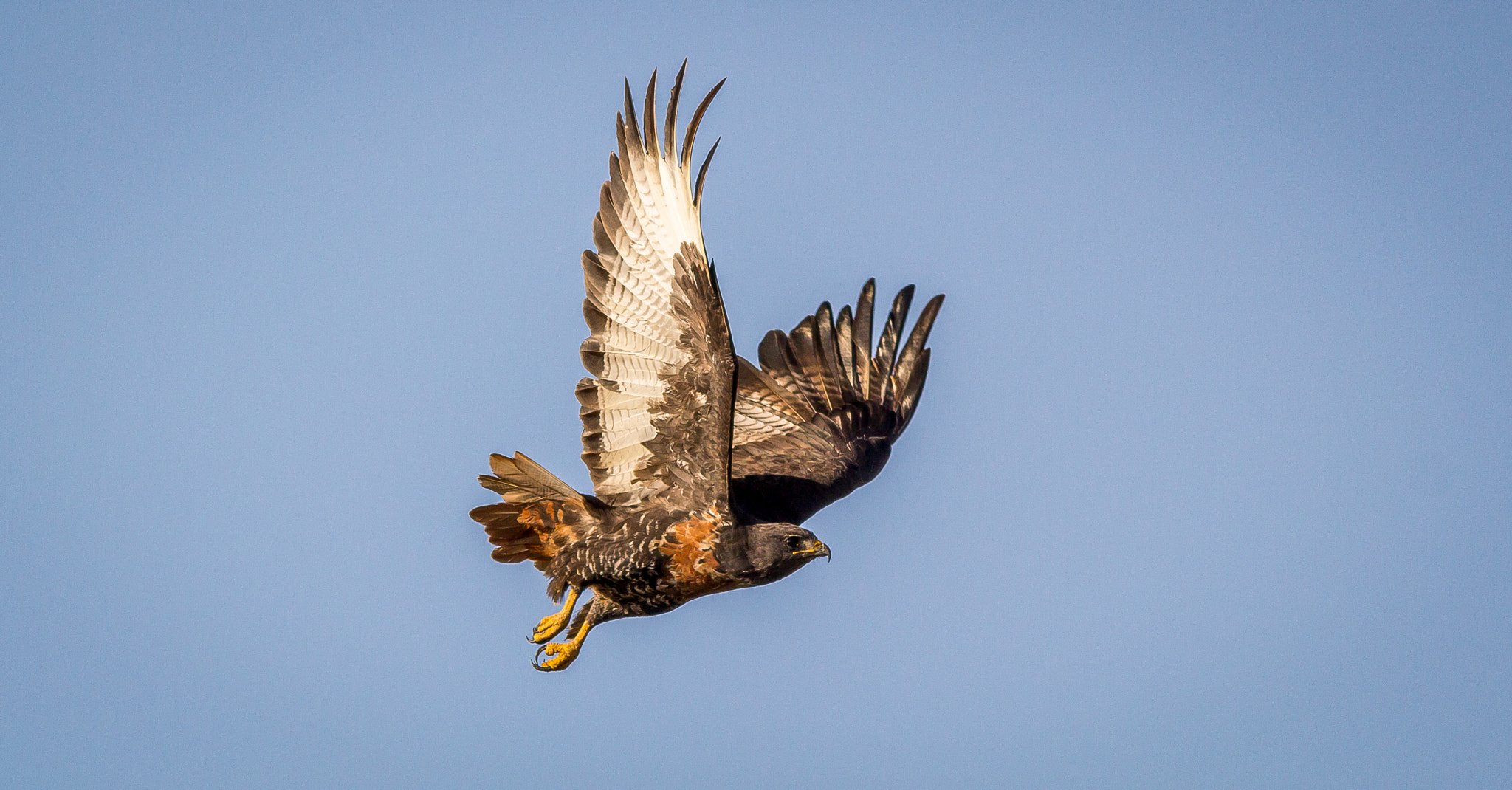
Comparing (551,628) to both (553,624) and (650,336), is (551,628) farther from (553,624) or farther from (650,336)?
(650,336)

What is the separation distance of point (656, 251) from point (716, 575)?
6.43 ft

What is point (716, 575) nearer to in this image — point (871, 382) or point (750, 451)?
point (750, 451)

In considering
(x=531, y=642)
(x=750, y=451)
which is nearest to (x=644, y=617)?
(x=531, y=642)

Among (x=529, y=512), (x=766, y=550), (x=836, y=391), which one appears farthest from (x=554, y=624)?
(x=836, y=391)

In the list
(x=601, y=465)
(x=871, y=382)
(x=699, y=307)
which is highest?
(x=871, y=382)

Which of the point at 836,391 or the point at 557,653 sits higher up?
the point at 836,391

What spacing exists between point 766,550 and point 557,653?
190 cm

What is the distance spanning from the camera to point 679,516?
29.2 ft

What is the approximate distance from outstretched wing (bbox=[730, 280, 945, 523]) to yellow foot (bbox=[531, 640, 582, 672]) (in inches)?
75.4

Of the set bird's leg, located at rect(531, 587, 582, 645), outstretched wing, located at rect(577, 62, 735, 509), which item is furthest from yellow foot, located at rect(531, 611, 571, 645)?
outstretched wing, located at rect(577, 62, 735, 509)

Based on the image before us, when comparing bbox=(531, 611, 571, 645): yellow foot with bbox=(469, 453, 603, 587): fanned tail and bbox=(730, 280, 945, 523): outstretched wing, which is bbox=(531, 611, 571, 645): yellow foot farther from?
bbox=(730, 280, 945, 523): outstretched wing

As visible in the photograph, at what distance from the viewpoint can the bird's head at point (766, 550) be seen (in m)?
8.76

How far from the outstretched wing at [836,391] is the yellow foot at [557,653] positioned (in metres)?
1.91

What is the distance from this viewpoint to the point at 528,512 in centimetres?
922
